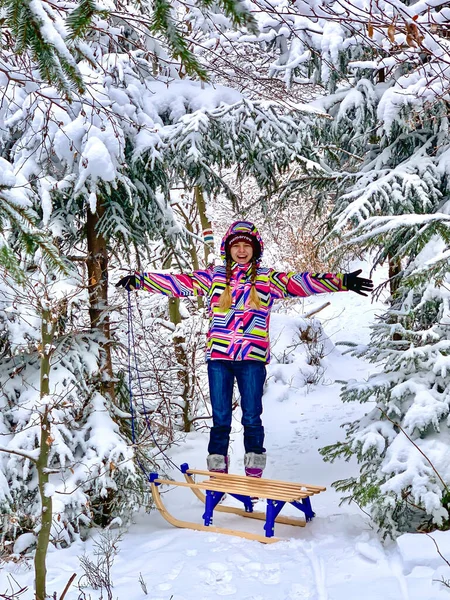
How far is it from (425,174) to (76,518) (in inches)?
132

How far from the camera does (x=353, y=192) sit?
4699 mm

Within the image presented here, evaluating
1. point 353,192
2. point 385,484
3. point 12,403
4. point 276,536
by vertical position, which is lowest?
point 276,536

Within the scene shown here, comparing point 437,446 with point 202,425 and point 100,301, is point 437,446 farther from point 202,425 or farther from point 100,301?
point 202,425

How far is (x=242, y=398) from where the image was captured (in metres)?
4.76

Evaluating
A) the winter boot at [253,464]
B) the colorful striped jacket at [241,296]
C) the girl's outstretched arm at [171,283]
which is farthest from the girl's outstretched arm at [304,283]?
the winter boot at [253,464]

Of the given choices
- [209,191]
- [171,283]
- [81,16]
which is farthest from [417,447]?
[81,16]

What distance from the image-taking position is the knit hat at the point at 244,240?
15.6 feet

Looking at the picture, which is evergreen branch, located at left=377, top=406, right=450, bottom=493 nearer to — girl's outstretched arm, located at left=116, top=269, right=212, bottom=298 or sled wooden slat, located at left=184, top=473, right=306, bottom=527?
sled wooden slat, located at left=184, top=473, right=306, bottom=527

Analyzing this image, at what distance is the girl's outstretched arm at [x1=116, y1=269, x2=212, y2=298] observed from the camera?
15.8 feet

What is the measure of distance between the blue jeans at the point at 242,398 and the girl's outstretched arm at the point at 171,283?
60cm

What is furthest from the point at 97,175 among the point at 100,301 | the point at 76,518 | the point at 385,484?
the point at 385,484

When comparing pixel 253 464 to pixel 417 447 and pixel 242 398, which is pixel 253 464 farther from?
pixel 417 447

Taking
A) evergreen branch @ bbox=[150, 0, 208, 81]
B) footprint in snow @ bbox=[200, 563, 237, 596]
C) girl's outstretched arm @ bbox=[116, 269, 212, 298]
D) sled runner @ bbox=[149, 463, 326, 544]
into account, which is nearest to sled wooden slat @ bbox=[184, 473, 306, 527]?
sled runner @ bbox=[149, 463, 326, 544]

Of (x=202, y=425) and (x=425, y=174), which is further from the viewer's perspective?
(x=202, y=425)
